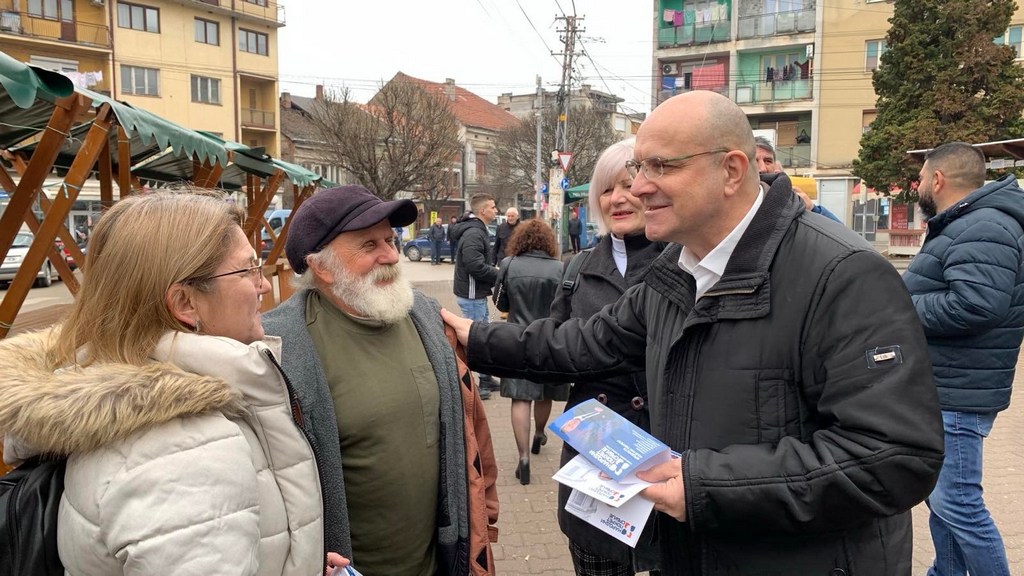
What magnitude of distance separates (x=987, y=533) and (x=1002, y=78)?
25.1 m

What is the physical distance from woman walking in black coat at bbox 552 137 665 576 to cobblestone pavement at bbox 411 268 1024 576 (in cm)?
136

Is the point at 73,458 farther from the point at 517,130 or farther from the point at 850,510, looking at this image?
the point at 517,130

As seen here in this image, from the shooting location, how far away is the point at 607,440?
180 centimetres

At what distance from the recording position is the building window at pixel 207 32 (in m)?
41.8

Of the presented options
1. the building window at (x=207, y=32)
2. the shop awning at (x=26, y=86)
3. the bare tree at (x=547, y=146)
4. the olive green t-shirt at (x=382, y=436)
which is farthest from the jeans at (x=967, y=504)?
the building window at (x=207, y=32)

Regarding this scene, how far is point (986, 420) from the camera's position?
3195 mm

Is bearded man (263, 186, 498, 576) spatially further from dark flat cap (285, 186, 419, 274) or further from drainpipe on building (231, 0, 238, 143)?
drainpipe on building (231, 0, 238, 143)

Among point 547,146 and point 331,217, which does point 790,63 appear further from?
point 331,217

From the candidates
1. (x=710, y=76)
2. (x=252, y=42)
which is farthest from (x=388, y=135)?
(x=252, y=42)

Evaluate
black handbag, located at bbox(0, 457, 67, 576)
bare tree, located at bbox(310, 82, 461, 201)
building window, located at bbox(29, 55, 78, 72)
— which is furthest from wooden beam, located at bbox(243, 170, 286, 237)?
building window, located at bbox(29, 55, 78, 72)

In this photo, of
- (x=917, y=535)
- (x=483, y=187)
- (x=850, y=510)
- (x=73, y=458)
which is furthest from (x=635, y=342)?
(x=483, y=187)

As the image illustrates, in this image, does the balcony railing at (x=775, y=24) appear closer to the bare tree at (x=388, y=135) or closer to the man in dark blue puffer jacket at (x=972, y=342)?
the bare tree at (x=388, y=135)

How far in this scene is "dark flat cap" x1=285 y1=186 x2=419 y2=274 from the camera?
2.21 metres

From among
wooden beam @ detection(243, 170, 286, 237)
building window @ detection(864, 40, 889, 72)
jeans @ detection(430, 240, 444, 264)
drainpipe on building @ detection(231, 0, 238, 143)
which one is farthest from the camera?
drainpipe on building @ detection(231, 0, 238, 143)
